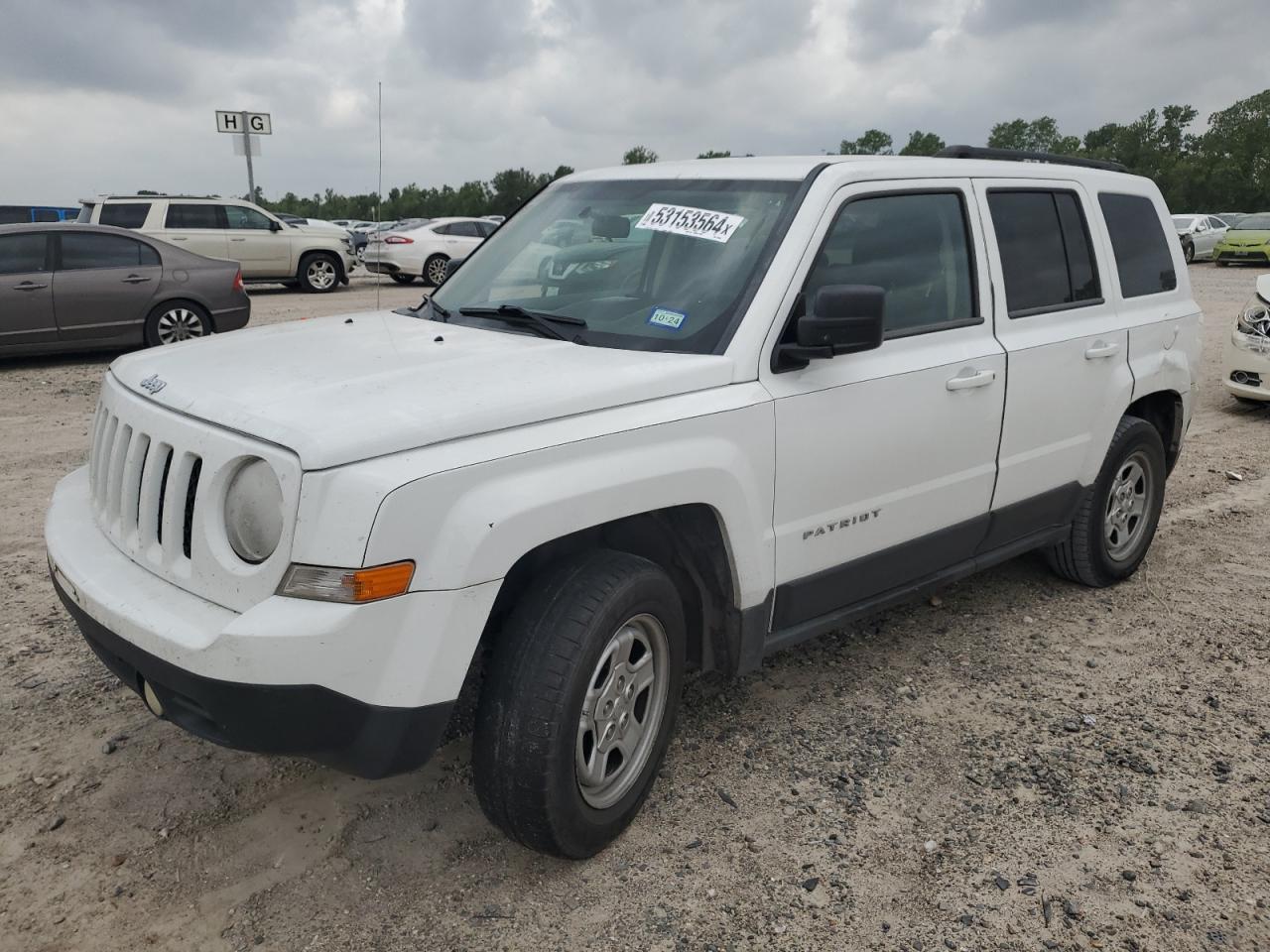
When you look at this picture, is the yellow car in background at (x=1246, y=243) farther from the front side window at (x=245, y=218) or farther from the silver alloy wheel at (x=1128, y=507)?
the silver alloy wheel at (x=1128, y=507)

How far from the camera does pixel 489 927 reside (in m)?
2.70

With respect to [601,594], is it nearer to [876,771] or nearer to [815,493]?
[815,493]

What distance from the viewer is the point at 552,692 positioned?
261cm

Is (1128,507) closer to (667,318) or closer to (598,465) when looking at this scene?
(667,318)

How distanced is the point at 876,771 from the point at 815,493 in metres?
0.96

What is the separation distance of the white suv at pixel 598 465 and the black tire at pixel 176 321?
7.95 meters

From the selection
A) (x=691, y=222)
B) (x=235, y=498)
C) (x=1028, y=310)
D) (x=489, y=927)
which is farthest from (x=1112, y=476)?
(x=235, y=498)

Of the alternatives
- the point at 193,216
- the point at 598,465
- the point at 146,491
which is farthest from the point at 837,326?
the point at 193,216

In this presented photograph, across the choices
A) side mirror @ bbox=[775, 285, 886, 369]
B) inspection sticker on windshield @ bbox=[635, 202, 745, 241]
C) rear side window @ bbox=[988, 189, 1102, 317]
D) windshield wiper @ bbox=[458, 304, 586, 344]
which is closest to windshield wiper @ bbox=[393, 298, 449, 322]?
windshield wiper @ bbox=[458, 304, 586, 344]

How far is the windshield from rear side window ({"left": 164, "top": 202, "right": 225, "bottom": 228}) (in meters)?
14.8

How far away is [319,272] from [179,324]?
323 inches

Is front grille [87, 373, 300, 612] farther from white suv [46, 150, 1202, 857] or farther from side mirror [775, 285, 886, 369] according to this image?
side mirror [775, 285, 886, 369]

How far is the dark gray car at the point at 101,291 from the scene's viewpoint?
10484mm

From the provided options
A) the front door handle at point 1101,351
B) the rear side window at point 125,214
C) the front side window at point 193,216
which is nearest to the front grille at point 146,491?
the front door handle at point 1101,351
